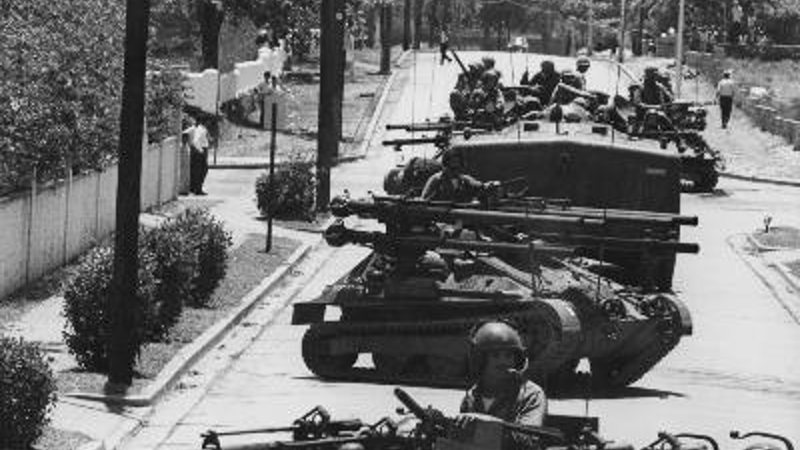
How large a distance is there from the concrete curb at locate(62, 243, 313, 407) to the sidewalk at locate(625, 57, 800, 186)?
25.2 m

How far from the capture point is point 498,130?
29.6m

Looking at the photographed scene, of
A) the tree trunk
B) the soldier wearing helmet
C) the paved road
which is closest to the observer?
the soldier wearing helmet

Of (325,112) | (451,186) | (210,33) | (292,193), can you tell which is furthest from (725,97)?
(451,186)

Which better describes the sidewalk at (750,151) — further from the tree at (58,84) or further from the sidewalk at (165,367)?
the tree at (58,84)

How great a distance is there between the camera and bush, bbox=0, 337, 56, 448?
16.5 m

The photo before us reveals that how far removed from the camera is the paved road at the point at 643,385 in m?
20.2

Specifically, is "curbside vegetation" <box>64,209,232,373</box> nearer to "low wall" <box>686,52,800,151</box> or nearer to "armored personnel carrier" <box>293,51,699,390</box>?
"armored personnel carrier" <box>293,51,699,390</box>

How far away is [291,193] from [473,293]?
19.6 m

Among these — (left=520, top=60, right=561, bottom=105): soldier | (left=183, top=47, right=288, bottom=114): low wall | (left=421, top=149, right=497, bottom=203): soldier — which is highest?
(left=520, top=60, right=561, bottom=105): soldier

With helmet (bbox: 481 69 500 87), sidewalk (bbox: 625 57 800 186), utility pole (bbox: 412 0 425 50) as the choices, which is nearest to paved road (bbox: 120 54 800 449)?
helmet (bbox: 481 69 500 87)

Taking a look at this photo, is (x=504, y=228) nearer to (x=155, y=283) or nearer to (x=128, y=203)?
(x=155, y=283)

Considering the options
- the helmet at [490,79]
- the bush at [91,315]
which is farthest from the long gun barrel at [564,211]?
the helmet at [490,79]

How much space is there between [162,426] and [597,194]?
9.86 m

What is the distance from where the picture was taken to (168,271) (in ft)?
83.5
